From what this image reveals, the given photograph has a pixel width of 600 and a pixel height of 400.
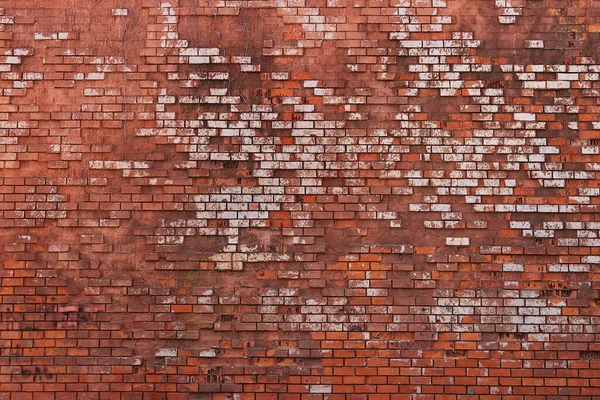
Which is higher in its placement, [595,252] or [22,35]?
[22,35]

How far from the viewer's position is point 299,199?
4.55m

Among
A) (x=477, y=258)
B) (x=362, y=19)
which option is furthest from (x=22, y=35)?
(x=477, y=258)

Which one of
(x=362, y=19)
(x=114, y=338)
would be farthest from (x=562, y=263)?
(x=114, y=338)

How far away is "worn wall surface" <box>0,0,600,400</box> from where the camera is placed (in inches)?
174

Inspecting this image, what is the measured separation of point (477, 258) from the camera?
449 centimetres

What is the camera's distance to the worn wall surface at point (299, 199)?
4422 mm

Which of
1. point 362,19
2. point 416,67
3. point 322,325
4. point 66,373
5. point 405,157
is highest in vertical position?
point 362,19

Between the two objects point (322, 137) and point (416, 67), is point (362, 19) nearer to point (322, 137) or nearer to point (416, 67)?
point (416, 67)

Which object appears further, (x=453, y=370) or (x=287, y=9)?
(x=287, y=9)

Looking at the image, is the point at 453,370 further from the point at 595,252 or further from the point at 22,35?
the point at 22,35

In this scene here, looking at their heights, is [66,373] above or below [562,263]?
below

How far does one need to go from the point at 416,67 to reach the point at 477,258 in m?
1.58

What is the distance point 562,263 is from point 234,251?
2.53m

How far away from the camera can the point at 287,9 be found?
4.70 meters
